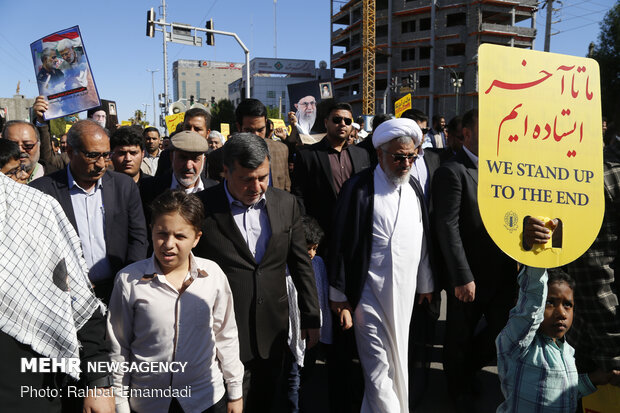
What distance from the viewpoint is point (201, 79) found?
123312mm

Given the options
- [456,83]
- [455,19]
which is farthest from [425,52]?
[456,83]

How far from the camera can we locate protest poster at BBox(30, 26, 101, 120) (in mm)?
4574

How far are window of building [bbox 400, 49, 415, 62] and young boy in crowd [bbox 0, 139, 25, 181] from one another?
53.0 metres

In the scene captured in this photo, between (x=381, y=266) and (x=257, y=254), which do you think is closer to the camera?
(x=257, y=254)

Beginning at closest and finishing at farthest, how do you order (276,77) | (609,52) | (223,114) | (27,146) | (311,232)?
(311,232) < (27,146) < (609,52) < (223,114) < (276,77)

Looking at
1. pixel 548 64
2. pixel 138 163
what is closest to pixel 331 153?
pixel 138 163

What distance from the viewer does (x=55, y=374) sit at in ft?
5.66

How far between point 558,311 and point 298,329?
1591 mm

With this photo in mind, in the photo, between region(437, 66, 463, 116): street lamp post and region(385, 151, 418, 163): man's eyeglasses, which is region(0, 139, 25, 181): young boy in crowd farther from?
region(437, 66, 463, 116): street lamp post

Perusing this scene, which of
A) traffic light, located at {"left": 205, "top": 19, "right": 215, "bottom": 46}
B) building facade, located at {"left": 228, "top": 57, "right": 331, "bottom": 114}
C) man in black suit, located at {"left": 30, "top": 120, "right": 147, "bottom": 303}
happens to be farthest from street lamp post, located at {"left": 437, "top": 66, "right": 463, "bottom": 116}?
building facade, located at {"left": 228, "top": 57, "right": 331, "bottom": 114}

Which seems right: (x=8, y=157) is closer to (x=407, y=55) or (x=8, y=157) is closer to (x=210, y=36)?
(x=210, y=36)

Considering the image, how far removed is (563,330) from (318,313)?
1361mm

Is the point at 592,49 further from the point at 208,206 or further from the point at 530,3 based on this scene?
the point at 208,206

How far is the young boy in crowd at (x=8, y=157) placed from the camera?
2719mm
